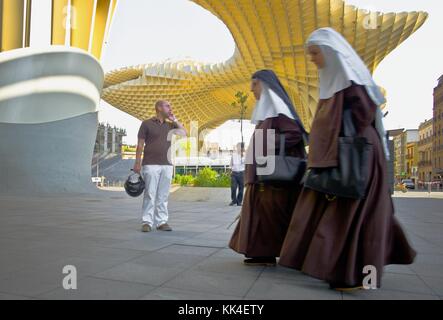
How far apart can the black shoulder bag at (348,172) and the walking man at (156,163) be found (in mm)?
3144

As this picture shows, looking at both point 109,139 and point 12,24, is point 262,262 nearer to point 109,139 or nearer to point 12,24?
point 12,24

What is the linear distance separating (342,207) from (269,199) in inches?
29.8

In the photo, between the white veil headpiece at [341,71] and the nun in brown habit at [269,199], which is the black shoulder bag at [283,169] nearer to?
the nun in brown habit at [269,199]

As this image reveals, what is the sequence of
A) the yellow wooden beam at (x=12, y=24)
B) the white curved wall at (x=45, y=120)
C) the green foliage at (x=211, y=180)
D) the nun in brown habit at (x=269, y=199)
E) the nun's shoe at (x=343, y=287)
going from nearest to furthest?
the nun's shoe at (x=343, y=287) < the nun in brown habit at (x=269, y=199) < the white curved wall at (x=45, y=120) < the yellow wooden beam at (x=12, y=24) < the green foliage at (x=211, y=180)

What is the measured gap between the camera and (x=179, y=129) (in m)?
5.57

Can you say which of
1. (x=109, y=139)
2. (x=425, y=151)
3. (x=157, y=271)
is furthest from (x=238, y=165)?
(x=109, y=139)

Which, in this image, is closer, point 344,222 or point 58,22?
point 344,222

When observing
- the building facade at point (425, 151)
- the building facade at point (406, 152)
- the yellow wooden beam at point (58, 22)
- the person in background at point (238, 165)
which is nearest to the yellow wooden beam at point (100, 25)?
the yellow wooden beam at point (58, 22)

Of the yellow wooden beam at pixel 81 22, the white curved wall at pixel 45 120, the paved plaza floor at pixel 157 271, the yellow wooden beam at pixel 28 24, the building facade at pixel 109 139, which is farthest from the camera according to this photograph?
the building facade at pixel 109 139

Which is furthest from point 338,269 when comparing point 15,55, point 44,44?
point 44,44

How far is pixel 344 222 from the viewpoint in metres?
2.53

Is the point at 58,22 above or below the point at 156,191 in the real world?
above

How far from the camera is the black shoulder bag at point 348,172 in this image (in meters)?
2.43
